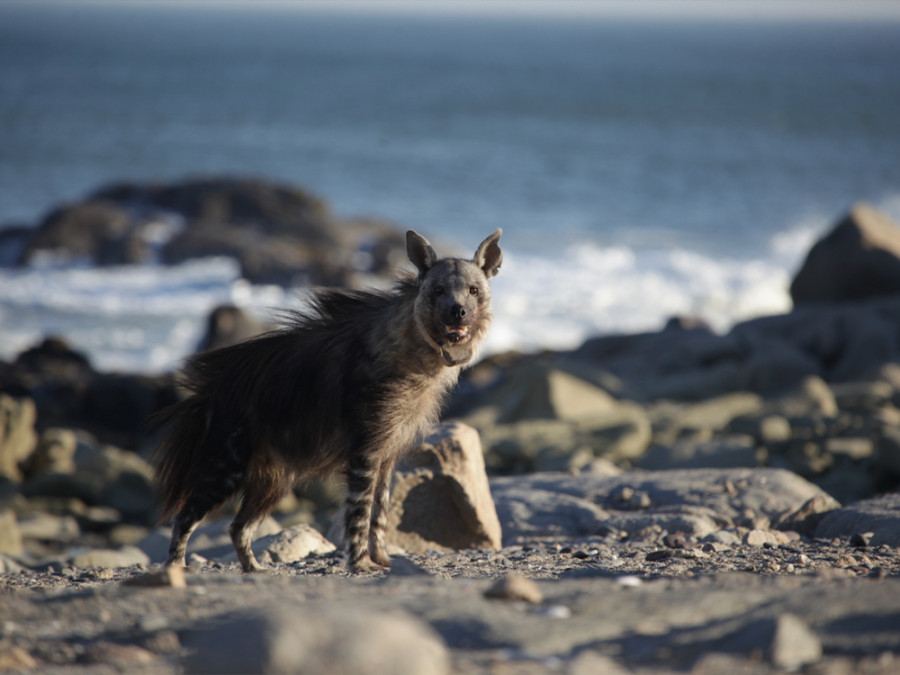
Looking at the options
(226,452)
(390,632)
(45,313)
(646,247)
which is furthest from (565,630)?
(646,247)

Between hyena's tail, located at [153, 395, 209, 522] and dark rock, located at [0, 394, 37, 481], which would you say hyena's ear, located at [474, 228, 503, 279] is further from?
dark rock, located at [0, 394, 37, 481]

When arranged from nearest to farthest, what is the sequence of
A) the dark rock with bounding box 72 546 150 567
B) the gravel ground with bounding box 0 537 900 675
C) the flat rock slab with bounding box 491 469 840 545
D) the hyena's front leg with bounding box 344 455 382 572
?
the gravel ground with bounding box 0 537 900 675 → the hyena's front leg with bounding box 344 455 382 572 → the flat rock slab with bounding box 491 469 840 545 → the dark rock with bounding box 72 546 150 567

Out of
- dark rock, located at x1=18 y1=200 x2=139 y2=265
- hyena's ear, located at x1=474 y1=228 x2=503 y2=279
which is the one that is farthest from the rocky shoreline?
dark rock, located at x1=18 y1=200 x2=139 y2=265

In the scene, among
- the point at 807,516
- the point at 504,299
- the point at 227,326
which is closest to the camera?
the point at 807,516

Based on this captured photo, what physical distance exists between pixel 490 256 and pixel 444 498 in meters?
1.95

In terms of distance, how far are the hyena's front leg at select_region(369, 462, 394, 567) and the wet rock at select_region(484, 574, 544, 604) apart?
2.34m

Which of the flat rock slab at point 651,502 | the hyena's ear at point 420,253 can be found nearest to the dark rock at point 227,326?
the flat rock slab at point 651,502

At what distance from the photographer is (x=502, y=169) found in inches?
1724

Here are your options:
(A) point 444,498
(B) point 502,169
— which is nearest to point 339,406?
(A) point 444,498

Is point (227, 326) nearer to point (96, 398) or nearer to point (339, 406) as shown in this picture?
point (96, 398)

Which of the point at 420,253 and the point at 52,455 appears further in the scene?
the point at 52,455

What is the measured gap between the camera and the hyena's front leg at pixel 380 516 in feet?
21.0

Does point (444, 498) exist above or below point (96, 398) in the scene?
above

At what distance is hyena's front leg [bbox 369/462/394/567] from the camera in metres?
6.39
